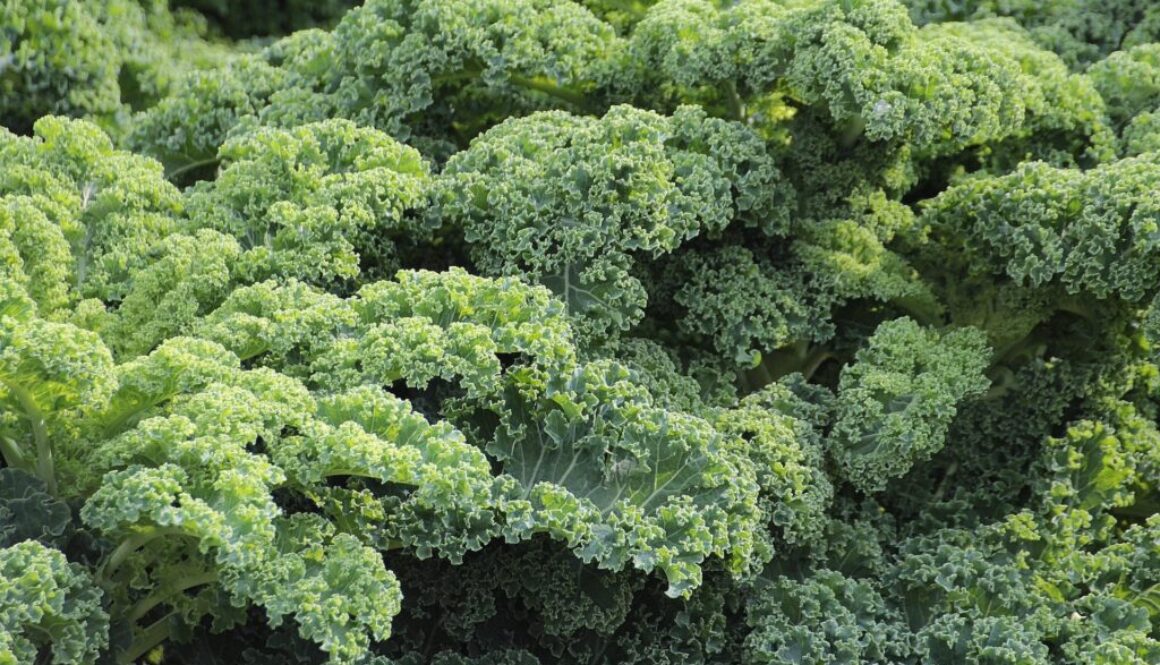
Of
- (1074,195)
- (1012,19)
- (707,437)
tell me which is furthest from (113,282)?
(1012,19)

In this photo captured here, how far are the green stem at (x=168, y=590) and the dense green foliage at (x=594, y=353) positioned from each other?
1cm

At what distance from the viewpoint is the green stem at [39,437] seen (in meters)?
3.25

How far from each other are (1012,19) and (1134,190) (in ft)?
6.69

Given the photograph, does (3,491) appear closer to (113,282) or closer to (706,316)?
(113,282)

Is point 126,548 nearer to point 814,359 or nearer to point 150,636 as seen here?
point 150,636

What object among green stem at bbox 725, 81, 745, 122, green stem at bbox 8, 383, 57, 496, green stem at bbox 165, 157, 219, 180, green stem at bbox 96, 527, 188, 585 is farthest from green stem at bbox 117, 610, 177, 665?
green stem at bbox 725, 81, 745, 122

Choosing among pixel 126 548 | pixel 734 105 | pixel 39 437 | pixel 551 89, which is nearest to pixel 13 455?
pixel 39 437

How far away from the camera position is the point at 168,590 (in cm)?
354

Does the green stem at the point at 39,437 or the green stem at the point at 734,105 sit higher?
the green stem at the point at 734,105

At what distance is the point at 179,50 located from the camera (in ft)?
22.7

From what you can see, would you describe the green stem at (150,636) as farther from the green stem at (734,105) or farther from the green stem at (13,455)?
the green stem at (734,105)

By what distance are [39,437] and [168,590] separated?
0.52 m

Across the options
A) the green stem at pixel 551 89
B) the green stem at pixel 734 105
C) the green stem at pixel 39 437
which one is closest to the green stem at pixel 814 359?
the green stem at pixel 734 105

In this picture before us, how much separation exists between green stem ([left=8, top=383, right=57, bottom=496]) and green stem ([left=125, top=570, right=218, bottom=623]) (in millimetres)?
373
